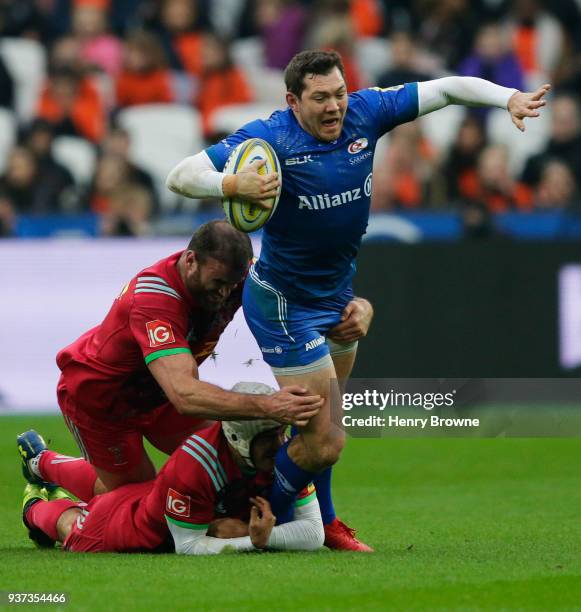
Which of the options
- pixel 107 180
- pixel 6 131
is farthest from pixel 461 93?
pixel 6 131

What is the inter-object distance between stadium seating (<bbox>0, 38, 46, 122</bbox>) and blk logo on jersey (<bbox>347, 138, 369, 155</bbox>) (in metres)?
10.9

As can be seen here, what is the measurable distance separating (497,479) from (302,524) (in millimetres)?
3126

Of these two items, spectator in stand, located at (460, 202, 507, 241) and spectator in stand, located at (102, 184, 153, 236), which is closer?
spectator in stand, located at (460, 202, 507, 241)

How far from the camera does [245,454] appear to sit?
6.32 m

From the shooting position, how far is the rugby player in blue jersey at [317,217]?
644cm

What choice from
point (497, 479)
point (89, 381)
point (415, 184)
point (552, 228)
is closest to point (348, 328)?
point (89, 381)

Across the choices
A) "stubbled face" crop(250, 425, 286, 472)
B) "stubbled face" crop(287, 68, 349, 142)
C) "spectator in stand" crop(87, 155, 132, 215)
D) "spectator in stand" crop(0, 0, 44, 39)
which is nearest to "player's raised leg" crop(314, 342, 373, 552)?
"stubbled face" crop(250, 425, 286, 472)

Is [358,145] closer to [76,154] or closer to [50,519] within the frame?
[50,519]

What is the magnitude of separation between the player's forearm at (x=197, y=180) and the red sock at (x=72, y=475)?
1.99 m

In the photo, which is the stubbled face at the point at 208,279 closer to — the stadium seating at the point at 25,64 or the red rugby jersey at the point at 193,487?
the red rugby jersey at the point at 193,487

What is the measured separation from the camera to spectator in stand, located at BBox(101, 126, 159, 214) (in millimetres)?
14438

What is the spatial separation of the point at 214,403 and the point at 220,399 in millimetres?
32

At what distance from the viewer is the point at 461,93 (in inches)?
262

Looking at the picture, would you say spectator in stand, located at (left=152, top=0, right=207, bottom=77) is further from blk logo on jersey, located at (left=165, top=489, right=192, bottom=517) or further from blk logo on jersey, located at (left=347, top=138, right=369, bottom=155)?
blk logo on jersey, located at (left=165, top=489, right=192, bottom=517)
